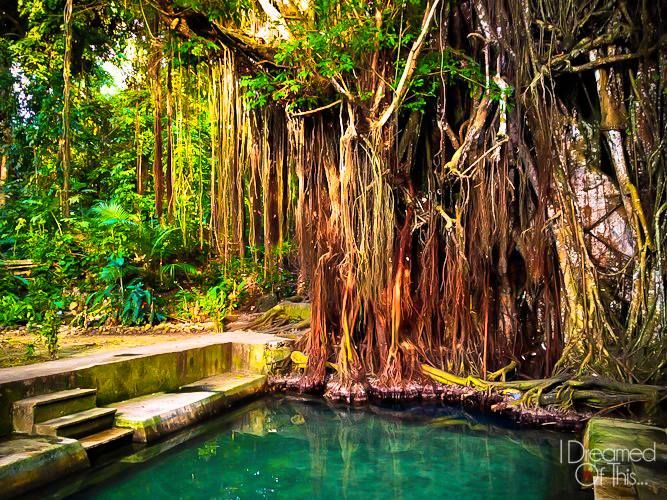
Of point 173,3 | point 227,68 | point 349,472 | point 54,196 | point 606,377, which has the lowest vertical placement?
point 349,472

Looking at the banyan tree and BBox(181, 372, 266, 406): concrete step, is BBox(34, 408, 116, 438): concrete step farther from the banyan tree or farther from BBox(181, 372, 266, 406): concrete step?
the banyan tree

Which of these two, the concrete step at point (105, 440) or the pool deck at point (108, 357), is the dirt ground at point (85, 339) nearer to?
the pool deck at point (108, 357)

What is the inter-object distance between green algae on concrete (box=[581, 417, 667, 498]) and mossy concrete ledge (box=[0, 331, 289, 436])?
3313 mm

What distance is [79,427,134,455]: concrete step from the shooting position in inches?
124

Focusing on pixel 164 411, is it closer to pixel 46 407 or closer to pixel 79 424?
pixel 79 424

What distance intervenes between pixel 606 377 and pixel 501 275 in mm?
1445

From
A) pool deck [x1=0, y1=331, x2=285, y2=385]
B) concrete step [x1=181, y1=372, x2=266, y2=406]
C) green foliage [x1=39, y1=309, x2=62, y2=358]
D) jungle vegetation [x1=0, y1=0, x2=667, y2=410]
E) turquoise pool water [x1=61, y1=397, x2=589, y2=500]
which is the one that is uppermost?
jungle vegetation [x1=0, y1=0, x2=667, y2=410]

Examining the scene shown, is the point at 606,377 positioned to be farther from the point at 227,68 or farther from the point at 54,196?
the point at 54,196

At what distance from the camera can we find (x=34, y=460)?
2.70 m

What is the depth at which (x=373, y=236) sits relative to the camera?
476 centimetres

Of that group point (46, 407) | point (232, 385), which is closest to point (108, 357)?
point (46, 407)

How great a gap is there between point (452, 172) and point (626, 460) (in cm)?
303

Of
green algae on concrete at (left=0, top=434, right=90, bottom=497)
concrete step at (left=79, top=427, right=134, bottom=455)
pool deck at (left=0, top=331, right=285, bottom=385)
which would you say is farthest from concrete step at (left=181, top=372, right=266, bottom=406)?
green algae on concrete at (left=0, top=434, right=90, bottom=497)

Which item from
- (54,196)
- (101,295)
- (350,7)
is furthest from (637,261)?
(54,196)
